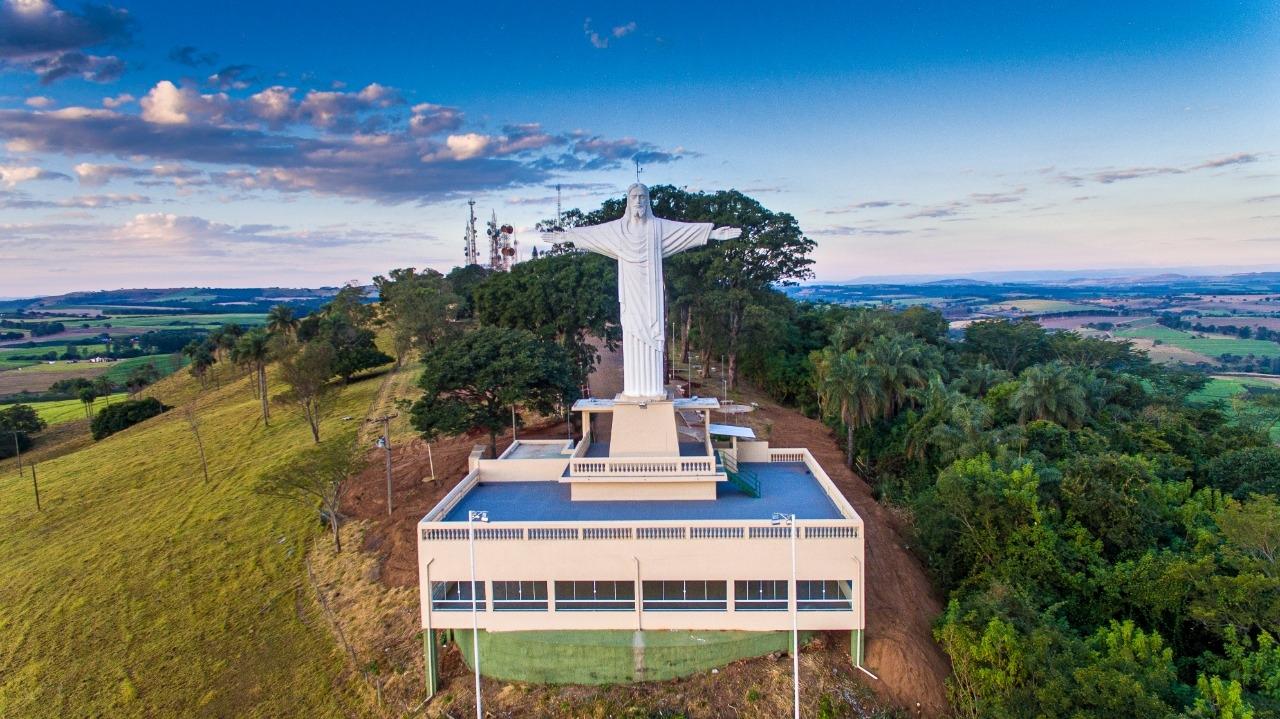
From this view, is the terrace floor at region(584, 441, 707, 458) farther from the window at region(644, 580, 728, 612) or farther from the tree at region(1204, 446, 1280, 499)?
the tree at region(1204, 446, 1280, 499)

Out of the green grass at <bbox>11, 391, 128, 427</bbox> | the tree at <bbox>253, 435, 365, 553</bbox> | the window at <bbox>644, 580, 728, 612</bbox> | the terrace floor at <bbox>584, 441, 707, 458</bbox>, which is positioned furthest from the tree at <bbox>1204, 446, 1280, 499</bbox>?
the green grass at <bbox>11, 391, 128, 427</bbox>

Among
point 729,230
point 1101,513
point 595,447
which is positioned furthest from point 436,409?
point 1101,513

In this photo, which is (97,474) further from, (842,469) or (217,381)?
(842,469)

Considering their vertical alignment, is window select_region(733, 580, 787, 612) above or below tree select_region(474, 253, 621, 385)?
below

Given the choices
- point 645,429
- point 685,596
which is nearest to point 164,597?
point 645,429

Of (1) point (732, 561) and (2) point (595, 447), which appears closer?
(1) point (732, 561)

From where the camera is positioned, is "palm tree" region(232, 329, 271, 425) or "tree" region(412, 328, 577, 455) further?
"palm tree" region(232, 329, 271, 425)

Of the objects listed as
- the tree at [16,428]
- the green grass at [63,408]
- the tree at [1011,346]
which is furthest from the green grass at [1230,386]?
the green grass at [63,408]
